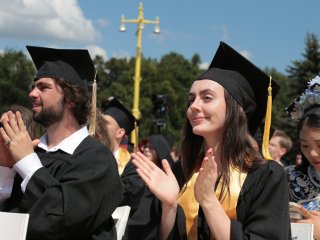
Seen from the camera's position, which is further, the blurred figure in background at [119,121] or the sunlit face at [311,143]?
the blurred figure in background at [119,121]

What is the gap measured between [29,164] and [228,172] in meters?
1.25

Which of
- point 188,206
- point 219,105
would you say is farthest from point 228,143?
point 188,206

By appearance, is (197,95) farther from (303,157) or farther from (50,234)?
(303,157)

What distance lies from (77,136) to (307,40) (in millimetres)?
32956

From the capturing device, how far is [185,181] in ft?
11.8

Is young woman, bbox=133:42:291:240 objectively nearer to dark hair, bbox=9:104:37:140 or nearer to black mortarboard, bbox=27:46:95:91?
black mortarboard, bbox=27:46:95:91

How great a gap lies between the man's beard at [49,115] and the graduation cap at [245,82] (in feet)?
3.59

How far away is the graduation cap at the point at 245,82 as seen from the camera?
11.4 ft

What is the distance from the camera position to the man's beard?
386cm

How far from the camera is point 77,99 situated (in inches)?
159

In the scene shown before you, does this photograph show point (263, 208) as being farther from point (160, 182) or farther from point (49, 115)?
point (49, 115)

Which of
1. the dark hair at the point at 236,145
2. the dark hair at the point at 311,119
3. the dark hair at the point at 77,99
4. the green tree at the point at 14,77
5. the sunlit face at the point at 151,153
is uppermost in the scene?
the green tree at the point at 14,77

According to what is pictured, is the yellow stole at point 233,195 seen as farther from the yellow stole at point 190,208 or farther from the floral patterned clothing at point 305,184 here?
the floral patterned clothing at point 305,184

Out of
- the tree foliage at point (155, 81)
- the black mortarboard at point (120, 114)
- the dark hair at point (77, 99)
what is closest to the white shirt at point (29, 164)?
the dark hair at point (77, 99)
